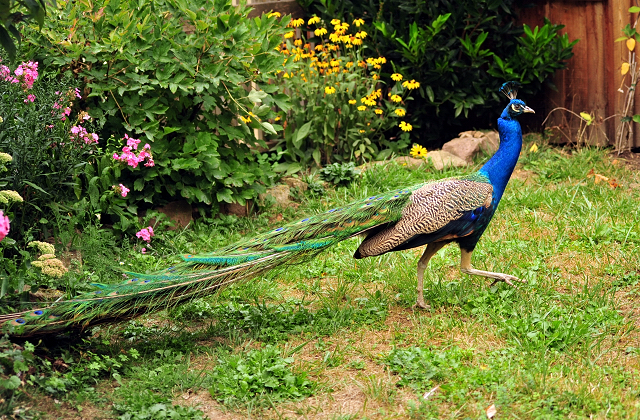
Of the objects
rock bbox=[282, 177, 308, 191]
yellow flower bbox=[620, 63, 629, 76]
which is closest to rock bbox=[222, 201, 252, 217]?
rock bbox=[282, 177, 308, 191]

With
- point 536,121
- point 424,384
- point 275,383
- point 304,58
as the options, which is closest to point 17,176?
point 275,383

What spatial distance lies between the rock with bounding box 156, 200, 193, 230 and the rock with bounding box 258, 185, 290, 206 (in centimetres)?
78

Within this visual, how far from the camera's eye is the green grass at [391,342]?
10.9ft

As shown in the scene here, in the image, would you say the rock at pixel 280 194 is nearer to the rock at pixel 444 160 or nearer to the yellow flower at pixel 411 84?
the rock at pixel 444 160

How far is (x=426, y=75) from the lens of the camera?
7660mm

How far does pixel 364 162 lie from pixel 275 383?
3939 mm

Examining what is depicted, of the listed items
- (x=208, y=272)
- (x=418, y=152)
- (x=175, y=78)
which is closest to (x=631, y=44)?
(x=418, y=152)

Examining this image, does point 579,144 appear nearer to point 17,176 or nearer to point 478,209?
point 478,209

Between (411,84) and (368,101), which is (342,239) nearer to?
(368,101)

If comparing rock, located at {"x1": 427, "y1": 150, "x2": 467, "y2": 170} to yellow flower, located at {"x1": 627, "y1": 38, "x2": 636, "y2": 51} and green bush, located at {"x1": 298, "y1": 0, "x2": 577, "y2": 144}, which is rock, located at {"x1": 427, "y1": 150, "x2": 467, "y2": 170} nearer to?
green bush, located at {"x1": 298, "y1": 0, "x2": 577, "y2": 144}

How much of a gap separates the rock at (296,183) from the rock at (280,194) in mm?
117

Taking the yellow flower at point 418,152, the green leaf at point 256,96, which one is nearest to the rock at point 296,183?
the green leaf at point 256,96

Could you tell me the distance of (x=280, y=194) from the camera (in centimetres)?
650

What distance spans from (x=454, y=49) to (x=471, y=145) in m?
1.20
